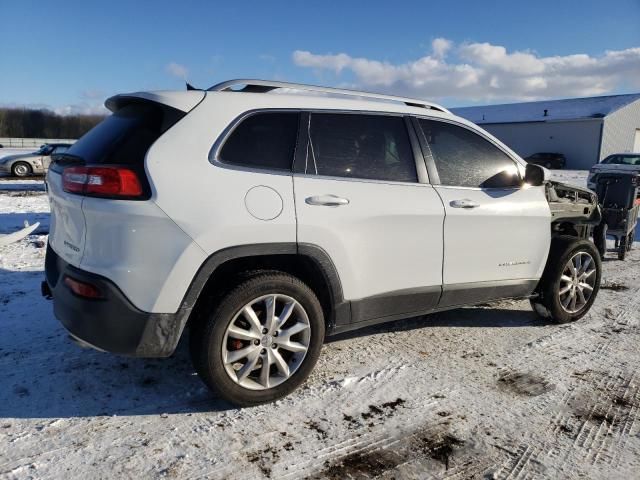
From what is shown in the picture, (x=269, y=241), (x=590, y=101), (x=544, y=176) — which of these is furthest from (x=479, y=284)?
(x=590, y=101)

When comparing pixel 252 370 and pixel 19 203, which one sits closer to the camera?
pixel 252 370

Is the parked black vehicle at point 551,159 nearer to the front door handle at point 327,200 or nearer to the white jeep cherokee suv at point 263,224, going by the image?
the white jeep cherokee suv at point 263,224

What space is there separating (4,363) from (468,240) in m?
3.35

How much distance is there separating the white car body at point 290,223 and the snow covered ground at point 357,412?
1.44 ft

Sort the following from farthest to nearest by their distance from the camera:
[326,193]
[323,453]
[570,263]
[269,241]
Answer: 1. [570,263]
2. [326,193]
3. [269,241]
4. [323,453]

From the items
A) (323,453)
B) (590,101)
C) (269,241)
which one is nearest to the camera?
(323,453)

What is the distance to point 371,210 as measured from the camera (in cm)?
315

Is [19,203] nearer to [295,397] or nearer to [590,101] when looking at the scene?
[295,397]

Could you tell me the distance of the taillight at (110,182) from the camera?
2.53 metres

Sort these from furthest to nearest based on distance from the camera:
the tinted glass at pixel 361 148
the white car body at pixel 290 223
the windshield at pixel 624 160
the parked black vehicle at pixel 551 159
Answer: the parked black vehicle at pixel 551 159 < the windshield at pixel 624 160 < the tinted glass at pixel 361 148 < the white car body at pixel 290 223

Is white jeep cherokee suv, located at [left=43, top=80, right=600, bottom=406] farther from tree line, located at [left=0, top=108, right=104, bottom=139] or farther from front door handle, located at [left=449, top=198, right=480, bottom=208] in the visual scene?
tree line, located at [left=0, top=108, right=104, bottom=139]

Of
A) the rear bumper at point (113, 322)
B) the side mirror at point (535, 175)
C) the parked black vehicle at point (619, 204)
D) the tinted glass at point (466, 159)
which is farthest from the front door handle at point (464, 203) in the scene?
the parked black vehicle at point (619, 204)

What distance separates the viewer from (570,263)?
441 centimetres

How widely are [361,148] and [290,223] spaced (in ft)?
2.61
